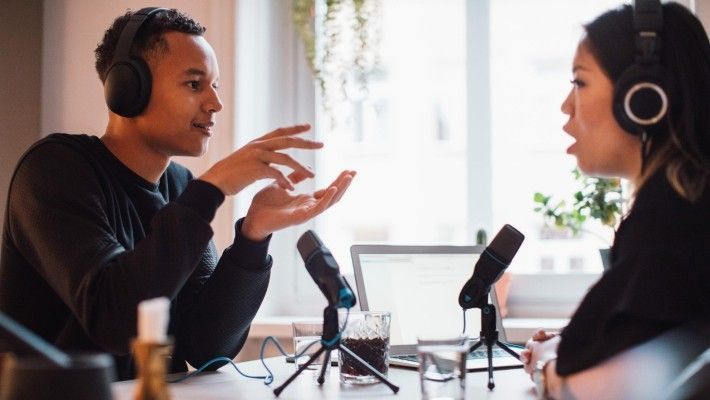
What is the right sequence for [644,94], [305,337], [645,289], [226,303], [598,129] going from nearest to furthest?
[645,289] → [644,94] → [598,129] → [305,337] → [226,303]

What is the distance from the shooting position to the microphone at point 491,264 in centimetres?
138

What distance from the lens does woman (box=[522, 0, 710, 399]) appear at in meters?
1.04

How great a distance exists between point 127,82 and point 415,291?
2.44 ft

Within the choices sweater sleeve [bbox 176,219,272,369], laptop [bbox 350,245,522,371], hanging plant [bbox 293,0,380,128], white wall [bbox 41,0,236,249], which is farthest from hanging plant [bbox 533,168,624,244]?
white wall [bbox 41,0,236,249]

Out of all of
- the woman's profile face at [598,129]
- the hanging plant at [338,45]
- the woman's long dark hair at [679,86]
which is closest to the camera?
the woman's long dark hair at [679,86]

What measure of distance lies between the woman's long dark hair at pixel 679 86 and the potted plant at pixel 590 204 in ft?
3.27

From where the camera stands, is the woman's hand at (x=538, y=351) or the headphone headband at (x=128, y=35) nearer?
Result: the woman's hand at (x=538, y=351)

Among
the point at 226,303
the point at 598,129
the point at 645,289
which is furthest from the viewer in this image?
the point at 226,303

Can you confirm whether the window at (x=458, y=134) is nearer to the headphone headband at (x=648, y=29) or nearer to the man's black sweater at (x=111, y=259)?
the man's black sweater at (x=111, y=259)

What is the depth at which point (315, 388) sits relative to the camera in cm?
139

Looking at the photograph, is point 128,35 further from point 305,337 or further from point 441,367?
point 441,367

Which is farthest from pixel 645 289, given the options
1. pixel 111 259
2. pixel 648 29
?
pixel 111 259

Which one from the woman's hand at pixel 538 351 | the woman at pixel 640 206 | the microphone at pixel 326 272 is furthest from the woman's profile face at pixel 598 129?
the microphone at pixel 326 272

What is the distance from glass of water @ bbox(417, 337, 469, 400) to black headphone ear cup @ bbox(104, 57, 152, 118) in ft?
2.75
